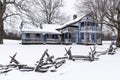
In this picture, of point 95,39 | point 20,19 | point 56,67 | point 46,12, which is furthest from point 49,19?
point 56,67

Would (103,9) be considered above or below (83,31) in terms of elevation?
above

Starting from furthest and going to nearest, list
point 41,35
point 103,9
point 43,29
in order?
point 43,29 → point 41,35 → point 103,9

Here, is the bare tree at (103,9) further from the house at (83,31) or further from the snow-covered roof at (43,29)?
the snow-covered roof at (43,29)

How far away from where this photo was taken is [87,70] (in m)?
13.8

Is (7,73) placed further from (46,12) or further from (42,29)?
(46,12)

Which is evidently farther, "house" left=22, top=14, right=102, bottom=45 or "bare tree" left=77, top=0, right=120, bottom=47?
"house" left=22, top=14, right=102, bottom=45

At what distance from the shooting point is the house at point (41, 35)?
42562mm

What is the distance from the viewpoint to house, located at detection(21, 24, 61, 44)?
1676 inches

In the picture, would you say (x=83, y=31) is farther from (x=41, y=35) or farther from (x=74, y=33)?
(x=41, y=35)

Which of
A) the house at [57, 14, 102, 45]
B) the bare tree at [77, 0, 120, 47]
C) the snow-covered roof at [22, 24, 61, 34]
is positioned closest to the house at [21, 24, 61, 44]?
the snow-covered roof at [22, 24, 61, 34]

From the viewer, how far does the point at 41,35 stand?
4419 cm

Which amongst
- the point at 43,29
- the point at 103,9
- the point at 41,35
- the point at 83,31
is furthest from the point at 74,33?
the point at 103,9

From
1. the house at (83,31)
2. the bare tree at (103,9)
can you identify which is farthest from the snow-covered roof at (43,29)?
the bare tree at (103,9)

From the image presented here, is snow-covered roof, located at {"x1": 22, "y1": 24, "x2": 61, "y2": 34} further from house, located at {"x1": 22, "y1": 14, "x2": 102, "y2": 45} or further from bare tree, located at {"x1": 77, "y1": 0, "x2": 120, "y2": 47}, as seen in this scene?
bare tree, located at {"x1": 77, "y1": 0, "x2": 120, "y2": 47}
